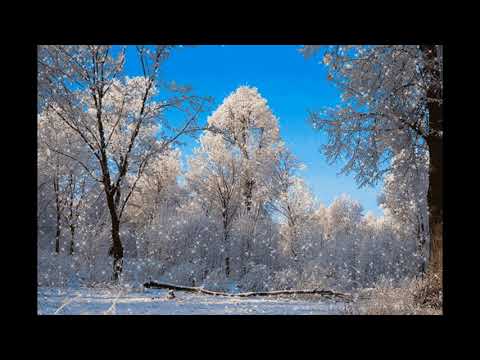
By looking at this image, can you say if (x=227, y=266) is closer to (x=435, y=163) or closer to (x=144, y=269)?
(x=144, y=269)

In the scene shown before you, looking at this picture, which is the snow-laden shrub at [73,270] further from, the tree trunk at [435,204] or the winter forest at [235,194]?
the tree trunk at [435,204]

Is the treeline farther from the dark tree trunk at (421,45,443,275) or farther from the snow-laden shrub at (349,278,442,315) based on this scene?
the snow-laden shrub at (349,278,442,315)

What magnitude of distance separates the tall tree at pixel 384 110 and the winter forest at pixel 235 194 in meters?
0.02

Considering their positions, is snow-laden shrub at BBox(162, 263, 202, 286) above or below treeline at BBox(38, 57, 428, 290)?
below

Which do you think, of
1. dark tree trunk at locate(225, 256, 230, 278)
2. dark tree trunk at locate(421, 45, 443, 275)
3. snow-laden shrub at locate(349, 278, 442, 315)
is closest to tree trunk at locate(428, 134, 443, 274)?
dark tree trunk at locate(421, 45, 443, 275)

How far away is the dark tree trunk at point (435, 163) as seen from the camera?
6301 mm

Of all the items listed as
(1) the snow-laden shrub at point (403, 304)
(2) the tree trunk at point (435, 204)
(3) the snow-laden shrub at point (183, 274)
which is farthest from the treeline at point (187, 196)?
(1) the snow-laden shrub at point (403, 304)

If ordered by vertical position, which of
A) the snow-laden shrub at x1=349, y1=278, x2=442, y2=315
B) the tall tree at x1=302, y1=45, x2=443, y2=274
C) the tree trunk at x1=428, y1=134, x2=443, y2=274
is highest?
the tall tree at x1=302, y1=45, x2=443, y2=274

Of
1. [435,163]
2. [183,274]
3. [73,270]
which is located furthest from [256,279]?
[435,163]

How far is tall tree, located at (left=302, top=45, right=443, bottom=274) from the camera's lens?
6574 millimetres

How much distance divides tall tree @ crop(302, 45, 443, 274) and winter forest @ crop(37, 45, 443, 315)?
23 millimetres
